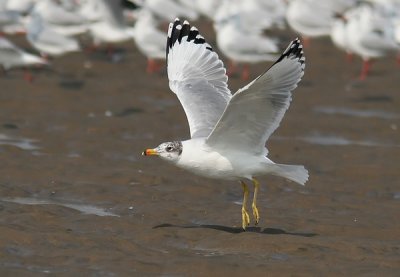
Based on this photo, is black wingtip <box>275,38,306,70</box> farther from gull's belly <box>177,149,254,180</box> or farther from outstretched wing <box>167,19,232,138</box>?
outstretched wing <box>167,19,232,138</box>

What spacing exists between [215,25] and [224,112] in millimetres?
10474

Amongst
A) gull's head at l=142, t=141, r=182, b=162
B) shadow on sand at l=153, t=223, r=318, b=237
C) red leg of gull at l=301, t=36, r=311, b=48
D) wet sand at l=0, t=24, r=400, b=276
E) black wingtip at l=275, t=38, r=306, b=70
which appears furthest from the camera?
red leg of gull at l=301, t=36, r=311, b=48

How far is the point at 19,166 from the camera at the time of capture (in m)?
9.71

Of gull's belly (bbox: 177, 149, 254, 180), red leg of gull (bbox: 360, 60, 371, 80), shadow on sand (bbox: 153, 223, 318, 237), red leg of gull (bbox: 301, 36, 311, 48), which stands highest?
red leg of gull (bbox: 301, 36, 311, 48)

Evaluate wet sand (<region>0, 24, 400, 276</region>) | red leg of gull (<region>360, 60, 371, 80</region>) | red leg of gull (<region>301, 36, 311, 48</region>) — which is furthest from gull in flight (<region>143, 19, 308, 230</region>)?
red leg of gull (<region>301, 36, 311, 48</region>)

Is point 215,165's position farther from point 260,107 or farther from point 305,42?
point 305,42

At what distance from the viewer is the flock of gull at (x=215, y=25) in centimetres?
1544

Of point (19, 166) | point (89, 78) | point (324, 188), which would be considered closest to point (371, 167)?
point (324, 188)

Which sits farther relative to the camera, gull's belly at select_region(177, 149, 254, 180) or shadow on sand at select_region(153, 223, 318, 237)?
shadow on sand at select_region(153, 223, 318, 237)

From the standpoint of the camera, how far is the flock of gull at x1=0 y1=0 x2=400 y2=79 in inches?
608

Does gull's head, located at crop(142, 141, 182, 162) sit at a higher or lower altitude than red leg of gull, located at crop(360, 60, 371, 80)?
lower

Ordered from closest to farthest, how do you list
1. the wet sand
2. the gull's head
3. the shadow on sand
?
the wet sand, the gull's head, the shadow on sand

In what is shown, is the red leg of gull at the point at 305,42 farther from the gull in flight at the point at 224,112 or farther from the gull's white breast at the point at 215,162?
the gull's white breast at the point at 215,162

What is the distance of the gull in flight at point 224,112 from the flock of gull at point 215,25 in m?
6.33
